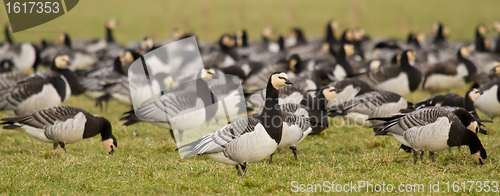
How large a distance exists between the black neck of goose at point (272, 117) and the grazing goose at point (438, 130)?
2.19 meters

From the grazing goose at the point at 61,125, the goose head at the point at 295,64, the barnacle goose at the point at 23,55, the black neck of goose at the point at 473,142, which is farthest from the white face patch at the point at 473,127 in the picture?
the barnacle goose at the point at 23,55

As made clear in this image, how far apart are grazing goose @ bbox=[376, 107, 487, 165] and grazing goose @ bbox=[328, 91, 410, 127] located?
1.80 meters

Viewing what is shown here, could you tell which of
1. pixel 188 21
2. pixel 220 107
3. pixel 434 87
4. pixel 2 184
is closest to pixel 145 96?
pixel 220 107

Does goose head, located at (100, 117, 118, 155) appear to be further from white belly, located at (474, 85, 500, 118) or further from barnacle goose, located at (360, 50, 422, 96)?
white belly, located at (474, 85, 500, 118)

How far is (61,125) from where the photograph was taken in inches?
318

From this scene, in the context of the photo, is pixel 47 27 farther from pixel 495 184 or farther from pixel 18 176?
pixel 495 184

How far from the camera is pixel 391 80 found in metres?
12.4

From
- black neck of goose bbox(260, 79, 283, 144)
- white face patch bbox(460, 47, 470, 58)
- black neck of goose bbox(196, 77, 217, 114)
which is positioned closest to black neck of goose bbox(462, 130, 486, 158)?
black neck of goose bbox(260, 79, 283, 144)

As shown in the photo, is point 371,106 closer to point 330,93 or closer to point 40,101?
point 330,93

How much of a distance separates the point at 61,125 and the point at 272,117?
4.08 meters

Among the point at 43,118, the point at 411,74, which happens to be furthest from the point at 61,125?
the point at 411,74

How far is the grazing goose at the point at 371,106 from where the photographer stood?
941 centimetres

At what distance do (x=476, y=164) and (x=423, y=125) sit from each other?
3.91 feet

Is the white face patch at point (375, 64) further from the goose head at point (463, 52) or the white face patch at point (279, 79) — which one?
the white face patch at point (279, 79)
